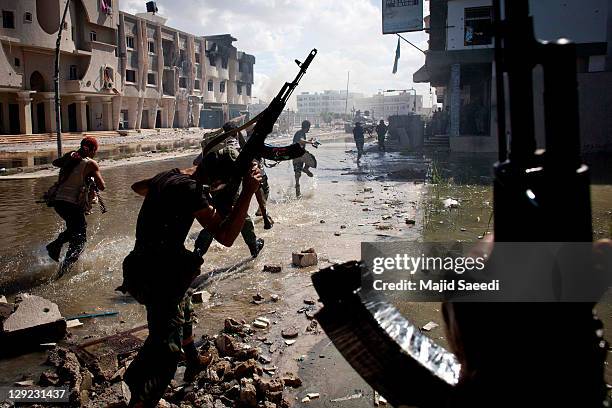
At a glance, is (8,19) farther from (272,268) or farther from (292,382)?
(292,382)

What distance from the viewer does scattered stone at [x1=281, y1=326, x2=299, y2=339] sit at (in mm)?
4002

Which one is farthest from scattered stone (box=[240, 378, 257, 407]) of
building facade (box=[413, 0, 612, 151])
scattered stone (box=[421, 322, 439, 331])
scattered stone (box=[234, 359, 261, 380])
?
building facade (box=[413, 0, 612, 151])

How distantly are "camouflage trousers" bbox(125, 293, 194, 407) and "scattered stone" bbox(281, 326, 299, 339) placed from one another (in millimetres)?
1308

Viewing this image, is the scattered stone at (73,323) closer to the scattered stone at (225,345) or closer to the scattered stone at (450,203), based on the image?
the scattered stone at (225,345)

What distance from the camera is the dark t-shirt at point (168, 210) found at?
2805 mm

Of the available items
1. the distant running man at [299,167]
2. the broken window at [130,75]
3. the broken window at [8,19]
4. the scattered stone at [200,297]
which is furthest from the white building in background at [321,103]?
the scattered stone at [200,297]

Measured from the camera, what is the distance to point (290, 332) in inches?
160

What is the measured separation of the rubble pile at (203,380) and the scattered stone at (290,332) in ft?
1.08

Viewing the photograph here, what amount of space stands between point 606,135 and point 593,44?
4.05m

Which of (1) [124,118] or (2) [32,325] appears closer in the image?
(2) [32,325]

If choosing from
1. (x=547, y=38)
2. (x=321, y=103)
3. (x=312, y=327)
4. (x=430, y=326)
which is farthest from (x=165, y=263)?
(x=321, y=103)

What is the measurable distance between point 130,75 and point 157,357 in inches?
1741

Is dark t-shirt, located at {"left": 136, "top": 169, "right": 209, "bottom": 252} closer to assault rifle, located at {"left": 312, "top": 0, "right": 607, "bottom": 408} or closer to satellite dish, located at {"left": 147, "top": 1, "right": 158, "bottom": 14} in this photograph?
assault rifle, located at {"left": 312, "top": 0, "right": 607, "bottom": 408}

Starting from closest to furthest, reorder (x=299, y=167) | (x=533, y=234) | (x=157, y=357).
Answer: (x=533, y=234), (x=157, y=357), (x=299, y=167)
